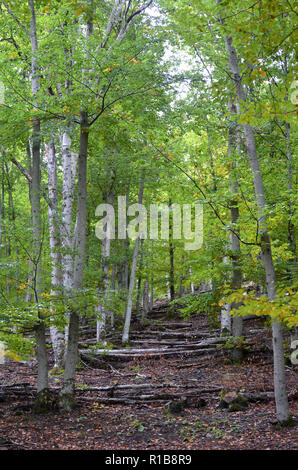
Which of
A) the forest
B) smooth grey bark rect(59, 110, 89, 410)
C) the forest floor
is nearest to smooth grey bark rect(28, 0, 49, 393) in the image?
the forest

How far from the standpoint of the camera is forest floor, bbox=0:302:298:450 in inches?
217

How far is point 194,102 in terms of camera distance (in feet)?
37.1

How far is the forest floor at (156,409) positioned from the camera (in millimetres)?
5504

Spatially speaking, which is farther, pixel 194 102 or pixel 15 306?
pixel 194 102

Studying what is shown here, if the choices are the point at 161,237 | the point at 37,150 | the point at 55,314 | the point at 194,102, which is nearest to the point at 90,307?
the point at 55,314

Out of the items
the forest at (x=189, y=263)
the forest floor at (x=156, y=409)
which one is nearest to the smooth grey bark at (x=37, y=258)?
the forest at (x=189, y=263)

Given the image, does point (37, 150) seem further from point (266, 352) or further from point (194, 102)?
point (266, 352)

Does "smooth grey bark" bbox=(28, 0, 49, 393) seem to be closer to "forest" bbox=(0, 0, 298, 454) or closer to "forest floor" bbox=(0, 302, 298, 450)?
"forest" bbox=(0, 0, 298, 454)

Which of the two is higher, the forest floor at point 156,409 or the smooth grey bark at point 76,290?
the smooth grey bark at point 76,290

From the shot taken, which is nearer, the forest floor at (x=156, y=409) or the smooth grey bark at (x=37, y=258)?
the forest floor at (x=156, y=409)

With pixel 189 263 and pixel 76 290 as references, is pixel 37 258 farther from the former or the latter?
pixel 189 263

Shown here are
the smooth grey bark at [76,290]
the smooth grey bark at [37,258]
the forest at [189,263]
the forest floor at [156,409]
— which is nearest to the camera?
the forest at [189,263]

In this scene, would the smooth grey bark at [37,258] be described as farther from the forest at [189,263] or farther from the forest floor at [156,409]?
the forest floor at [156,409]
